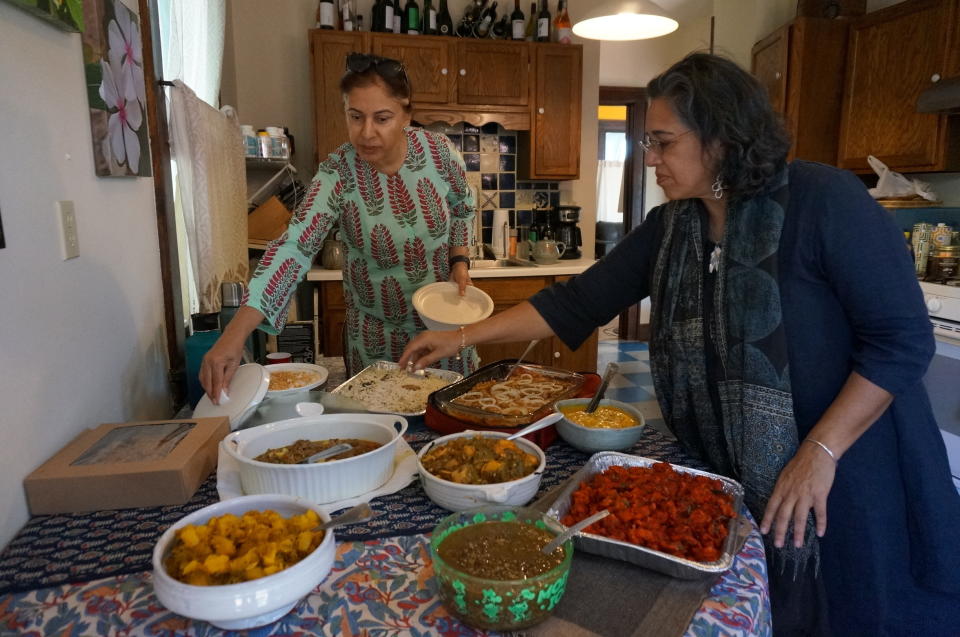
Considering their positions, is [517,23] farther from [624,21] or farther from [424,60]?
[624,21]

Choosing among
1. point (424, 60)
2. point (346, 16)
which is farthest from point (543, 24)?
point (346, 16)

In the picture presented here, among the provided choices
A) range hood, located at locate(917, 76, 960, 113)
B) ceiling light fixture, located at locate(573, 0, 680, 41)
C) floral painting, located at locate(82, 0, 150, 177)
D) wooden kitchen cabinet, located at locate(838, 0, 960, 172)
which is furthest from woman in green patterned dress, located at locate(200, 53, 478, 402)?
wooden kitchen cabinet, located at locate(838, 0, 960, 172)

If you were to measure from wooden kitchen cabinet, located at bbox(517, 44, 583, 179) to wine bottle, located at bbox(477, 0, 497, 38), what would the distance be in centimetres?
31

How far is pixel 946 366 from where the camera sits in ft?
8.74

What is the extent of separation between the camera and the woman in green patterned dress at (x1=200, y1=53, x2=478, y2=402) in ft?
5.19

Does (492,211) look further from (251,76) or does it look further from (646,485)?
(646,485)

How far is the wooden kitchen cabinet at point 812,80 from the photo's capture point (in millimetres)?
3443

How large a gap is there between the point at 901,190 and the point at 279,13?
3602mm

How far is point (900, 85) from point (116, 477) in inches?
149

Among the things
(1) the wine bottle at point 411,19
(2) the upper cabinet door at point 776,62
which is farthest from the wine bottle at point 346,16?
(2) the upper cabinet door at point 776,62

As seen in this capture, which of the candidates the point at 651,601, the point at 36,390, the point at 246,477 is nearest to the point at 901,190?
the point at 651,601

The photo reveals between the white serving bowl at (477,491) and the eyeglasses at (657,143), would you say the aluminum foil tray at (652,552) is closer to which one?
the white serving bowl at (477,491)

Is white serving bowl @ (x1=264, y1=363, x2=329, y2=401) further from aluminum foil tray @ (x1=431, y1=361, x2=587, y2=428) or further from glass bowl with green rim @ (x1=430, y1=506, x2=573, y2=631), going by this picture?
glass bowl with green rim @ (x1=430, y1=506, x2=573, y2=631)

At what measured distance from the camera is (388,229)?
1.93 meters
